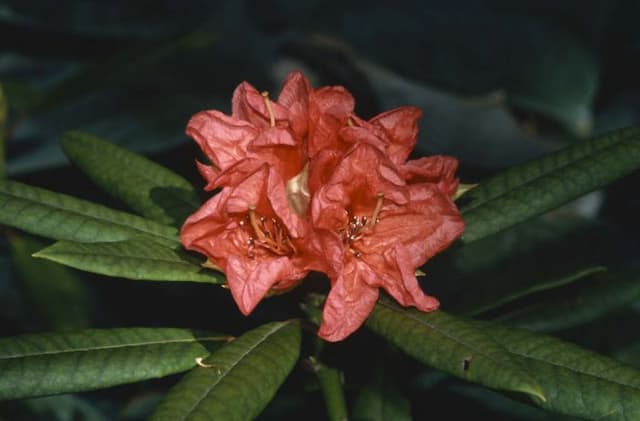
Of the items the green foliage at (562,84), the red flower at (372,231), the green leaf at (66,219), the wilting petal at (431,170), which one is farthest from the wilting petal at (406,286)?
the green foliage at (562,84)

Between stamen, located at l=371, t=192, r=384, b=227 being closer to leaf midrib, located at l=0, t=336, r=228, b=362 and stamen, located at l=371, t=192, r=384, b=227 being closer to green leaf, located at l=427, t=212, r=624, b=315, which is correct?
leaf midrib, located at l=0, t=336, r=228, b=362

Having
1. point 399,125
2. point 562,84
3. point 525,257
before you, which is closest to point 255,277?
point 399,125

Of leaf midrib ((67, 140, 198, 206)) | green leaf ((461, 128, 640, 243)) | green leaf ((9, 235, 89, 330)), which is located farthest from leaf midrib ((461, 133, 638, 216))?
green leaf ((9, 235, 89, 330))

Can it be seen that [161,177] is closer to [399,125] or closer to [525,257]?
[399,125]

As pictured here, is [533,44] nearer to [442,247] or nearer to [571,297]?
[571,297]

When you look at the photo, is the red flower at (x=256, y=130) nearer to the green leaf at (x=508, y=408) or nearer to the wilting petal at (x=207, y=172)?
the wilting petal at (x=207, y=172)
